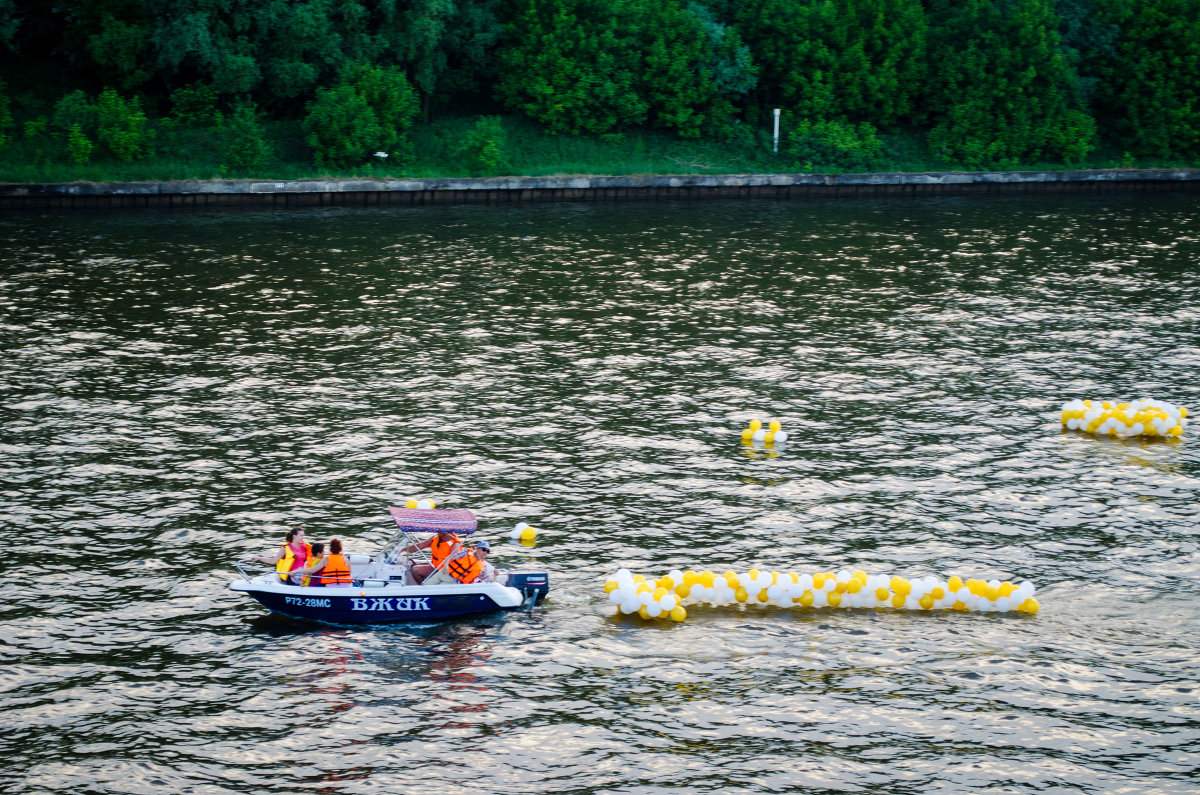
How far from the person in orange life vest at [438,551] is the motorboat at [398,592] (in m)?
0.13

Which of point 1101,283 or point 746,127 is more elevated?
point 746,127

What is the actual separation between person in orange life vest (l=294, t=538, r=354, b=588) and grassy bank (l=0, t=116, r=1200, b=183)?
148 ft

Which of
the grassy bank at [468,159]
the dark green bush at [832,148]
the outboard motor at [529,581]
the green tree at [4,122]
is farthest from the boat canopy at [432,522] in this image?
the dark green bush at [832,148]

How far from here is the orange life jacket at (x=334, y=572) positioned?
79.3 feet

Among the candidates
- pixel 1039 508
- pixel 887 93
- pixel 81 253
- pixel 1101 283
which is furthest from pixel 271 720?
pixel 887 93

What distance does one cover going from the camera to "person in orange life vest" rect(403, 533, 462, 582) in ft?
81.4

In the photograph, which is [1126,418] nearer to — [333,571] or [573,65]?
[333,571]

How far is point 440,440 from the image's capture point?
110 ft

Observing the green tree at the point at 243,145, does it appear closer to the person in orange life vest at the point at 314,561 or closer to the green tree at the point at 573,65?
the green tree at the point at 573,65

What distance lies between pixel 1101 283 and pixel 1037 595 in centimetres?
2885

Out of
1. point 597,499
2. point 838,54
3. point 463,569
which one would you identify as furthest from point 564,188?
point 463,569

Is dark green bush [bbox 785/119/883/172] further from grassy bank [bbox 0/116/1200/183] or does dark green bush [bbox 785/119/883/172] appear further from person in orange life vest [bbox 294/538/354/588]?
person in orange life vest [bbox 294/538/354/588]

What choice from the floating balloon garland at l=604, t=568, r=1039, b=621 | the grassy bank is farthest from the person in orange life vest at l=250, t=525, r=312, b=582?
the grassy bank

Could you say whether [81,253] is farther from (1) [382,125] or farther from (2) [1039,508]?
(2) [1039,508]
